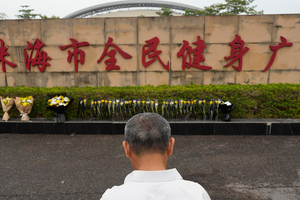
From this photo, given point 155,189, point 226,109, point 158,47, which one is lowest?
point 226,109

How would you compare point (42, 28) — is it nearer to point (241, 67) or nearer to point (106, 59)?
point (106, 59)

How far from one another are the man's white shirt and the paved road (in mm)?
2578

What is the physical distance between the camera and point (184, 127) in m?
5.88

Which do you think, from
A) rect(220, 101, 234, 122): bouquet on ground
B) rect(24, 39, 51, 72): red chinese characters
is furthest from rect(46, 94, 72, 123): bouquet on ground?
rect(220, 101, 234, 122): bouquet on ground

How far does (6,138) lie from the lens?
579 centimetres

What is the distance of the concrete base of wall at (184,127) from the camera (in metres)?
5.74

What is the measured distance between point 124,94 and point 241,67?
3902 millimetres

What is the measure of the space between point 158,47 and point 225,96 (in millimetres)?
2746

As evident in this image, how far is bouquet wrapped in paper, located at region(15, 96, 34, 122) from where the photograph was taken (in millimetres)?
6148

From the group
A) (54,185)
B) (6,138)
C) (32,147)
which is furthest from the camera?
(6,138)

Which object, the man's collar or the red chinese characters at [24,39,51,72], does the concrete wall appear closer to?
the red chinese characters at [24,39,51,72]

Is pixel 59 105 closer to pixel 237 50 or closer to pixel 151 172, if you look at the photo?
pixel 151 172

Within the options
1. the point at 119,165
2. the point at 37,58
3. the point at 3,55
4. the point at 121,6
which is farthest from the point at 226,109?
the point at 121,6

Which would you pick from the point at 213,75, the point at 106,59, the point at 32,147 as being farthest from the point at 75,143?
the point at 213,75
